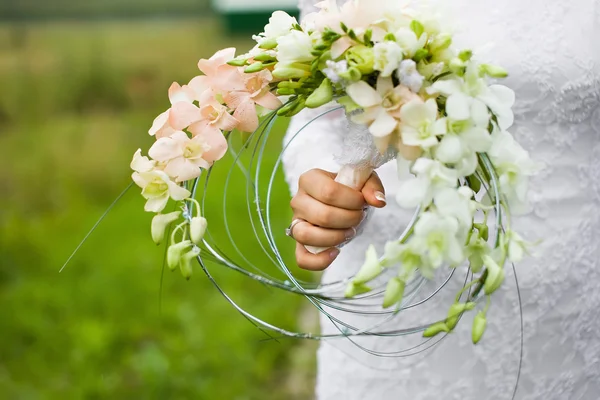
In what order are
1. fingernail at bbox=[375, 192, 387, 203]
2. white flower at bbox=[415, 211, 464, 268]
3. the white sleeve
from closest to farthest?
white flower at bbox=[415, 211, 464, 268], fingernail at bbox=[375, 192, 387, 203], the white sleeve

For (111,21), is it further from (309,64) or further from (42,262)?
(309,64)

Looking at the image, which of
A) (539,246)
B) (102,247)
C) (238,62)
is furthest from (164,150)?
(102,247)

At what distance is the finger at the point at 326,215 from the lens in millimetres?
918

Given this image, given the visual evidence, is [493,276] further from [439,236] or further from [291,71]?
[291,71]

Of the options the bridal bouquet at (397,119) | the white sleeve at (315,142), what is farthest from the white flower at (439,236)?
the white sleeve at (315,142)

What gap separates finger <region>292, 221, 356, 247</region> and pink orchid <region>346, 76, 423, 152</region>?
0.68 ft

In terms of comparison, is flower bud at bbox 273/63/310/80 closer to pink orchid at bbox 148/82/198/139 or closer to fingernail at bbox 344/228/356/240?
pink orchid at bbox 148/82/198/139

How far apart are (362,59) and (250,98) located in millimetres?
164

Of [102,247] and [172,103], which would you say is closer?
[172,103]

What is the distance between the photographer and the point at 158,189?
2.69 ft

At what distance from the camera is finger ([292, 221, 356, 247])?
0.93 m

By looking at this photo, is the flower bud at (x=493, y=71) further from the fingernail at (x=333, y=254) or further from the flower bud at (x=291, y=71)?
the fingernail at (x=333, y=254)

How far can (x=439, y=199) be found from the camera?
2.26 ft

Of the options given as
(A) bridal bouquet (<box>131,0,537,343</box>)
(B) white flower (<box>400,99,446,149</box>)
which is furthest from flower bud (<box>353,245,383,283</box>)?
(B) white flower (<box>400,99,446,149</box>)
